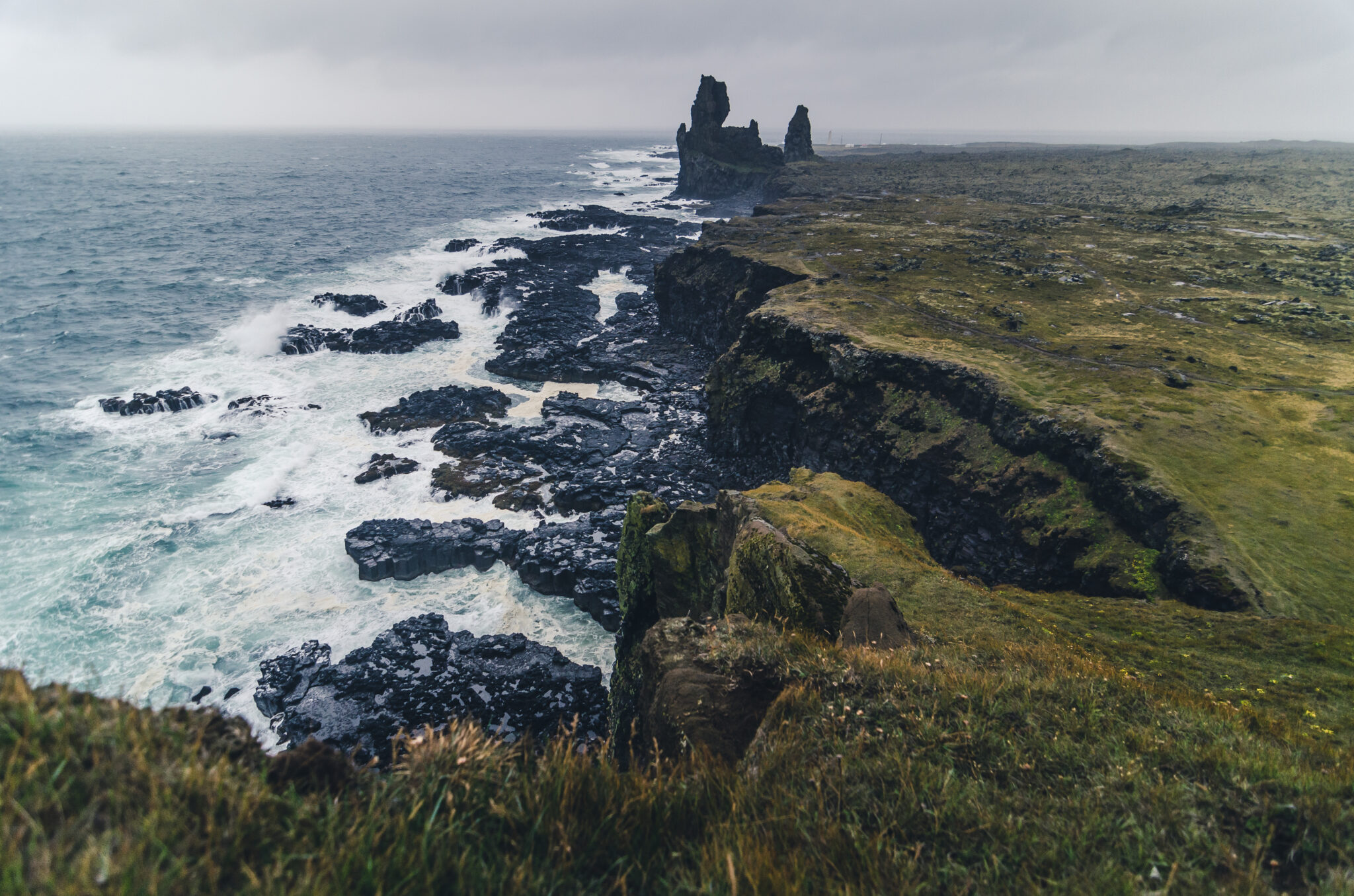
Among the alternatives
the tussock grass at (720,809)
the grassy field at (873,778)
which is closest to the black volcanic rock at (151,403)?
the grassy field at (873,778)

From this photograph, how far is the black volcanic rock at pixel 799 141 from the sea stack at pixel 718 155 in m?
27.7

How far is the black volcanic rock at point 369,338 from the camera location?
46.7m

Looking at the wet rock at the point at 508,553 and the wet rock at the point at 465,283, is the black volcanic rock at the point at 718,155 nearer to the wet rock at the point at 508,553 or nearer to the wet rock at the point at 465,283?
the wet rock at the point at 465,283

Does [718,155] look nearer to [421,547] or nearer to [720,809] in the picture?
[421,547]

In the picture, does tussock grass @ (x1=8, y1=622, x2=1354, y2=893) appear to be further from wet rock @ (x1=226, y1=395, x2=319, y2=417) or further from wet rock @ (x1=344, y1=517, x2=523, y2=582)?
wet rock @ (x1=226, y1=395, x2=319, y2=417)

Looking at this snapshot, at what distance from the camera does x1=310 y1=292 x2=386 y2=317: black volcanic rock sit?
5444 centimetres

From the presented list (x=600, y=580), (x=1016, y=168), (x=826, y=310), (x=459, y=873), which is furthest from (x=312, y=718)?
(x=1016, y=168)

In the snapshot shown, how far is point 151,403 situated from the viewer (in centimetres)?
3662

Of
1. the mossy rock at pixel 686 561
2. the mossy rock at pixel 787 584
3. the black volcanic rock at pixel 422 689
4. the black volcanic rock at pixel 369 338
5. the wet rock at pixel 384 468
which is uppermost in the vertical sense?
the black volcanic rock at pixel 369 338

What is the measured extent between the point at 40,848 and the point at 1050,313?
1821 inches

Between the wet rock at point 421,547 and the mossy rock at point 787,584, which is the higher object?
the mossy rock at point 787,584

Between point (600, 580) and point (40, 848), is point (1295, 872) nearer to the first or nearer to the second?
point (40, 848)

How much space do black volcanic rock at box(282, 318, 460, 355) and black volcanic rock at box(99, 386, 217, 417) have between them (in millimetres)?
9571

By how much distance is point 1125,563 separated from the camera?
1841 cm
